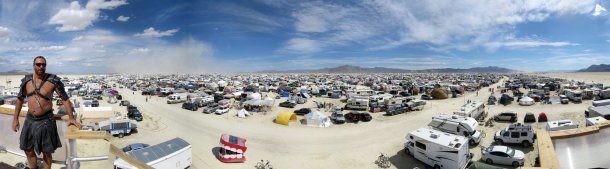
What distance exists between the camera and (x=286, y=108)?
41.6m

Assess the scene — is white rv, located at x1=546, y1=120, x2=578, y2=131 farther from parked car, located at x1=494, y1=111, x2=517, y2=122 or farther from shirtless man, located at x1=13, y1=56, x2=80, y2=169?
shirtless man, located at x1=13, y1=56, x2=80, y2=169

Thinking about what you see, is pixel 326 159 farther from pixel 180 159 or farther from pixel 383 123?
pixel 383 123

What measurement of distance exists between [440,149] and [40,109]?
53.5 feet

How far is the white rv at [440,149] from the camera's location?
632 inches

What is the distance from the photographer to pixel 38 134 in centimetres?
457

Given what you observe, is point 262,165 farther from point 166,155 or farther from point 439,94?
point 439,94

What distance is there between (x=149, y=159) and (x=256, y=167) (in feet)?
18.1

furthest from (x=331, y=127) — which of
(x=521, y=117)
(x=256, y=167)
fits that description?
(x=521, y=117)

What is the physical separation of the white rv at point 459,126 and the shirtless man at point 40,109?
22470mm

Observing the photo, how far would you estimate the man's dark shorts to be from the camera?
4.52 meters

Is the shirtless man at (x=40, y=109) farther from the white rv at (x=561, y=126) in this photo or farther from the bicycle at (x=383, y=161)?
the white rv at (x=561, y=126)

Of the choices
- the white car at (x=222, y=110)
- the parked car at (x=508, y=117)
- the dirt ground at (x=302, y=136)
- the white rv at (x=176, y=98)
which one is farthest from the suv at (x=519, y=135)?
the white rv at (x=176, y=98)

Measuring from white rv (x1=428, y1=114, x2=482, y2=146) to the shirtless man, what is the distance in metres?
22.5

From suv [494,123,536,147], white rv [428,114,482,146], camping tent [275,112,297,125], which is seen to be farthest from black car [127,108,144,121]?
suv [494,123,536,147]
